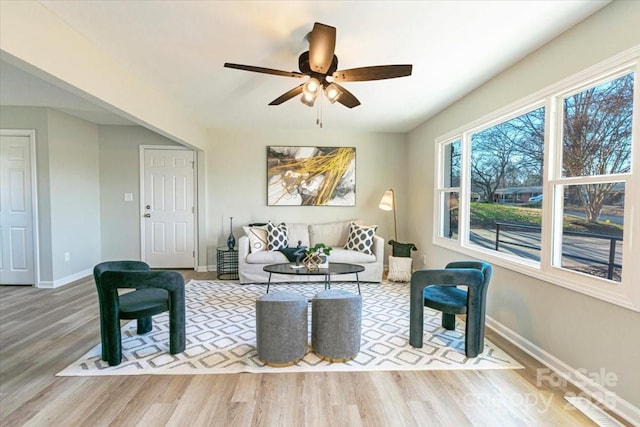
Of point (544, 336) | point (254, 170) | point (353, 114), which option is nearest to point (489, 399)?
point (544, 336)

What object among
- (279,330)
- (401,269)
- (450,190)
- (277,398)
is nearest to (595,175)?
(450,190)

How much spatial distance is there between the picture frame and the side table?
1.06 metres

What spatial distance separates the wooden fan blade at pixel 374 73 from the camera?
79.5 inches

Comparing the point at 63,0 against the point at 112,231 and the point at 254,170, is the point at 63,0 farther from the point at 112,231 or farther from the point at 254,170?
the point at 112,231

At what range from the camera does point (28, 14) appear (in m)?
1.72

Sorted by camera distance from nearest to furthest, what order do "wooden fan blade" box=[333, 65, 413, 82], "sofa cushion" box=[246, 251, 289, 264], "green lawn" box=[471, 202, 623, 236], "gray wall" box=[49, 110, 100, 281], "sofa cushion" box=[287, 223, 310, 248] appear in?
1. "green lawn" box=[471, 202, 623, 236]
2. "wooden fan blade" box=[333, 65, 413, 82]
3. "gray wall" box=[49, 110, 100, 281]
4. "sofa cushion" box=[246, 251, 289, 264]
5. "sofa cushion" box=[287, 223, 310, 248]

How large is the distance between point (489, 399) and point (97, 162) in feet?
19.5

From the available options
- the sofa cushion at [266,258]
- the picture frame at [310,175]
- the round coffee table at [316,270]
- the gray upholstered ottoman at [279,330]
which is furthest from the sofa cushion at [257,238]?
the gray upholstered ottoman at [279,330]

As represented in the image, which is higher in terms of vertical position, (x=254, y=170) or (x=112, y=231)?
(x=254, y=170)

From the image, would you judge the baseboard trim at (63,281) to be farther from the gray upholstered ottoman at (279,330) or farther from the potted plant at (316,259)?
the gray upholstered ottoman at (279,330)

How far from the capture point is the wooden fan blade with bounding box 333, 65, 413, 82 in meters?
2.02

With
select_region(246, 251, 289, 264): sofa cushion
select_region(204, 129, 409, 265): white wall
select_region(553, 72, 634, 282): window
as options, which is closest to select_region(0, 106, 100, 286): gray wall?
select_region(204, 129, 409, 265): white wall

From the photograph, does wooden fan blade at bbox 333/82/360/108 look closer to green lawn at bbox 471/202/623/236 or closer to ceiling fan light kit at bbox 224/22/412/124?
ceiling fan light kit at bbox 224/22/412/124

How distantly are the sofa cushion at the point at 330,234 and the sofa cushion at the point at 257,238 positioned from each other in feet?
2.57
